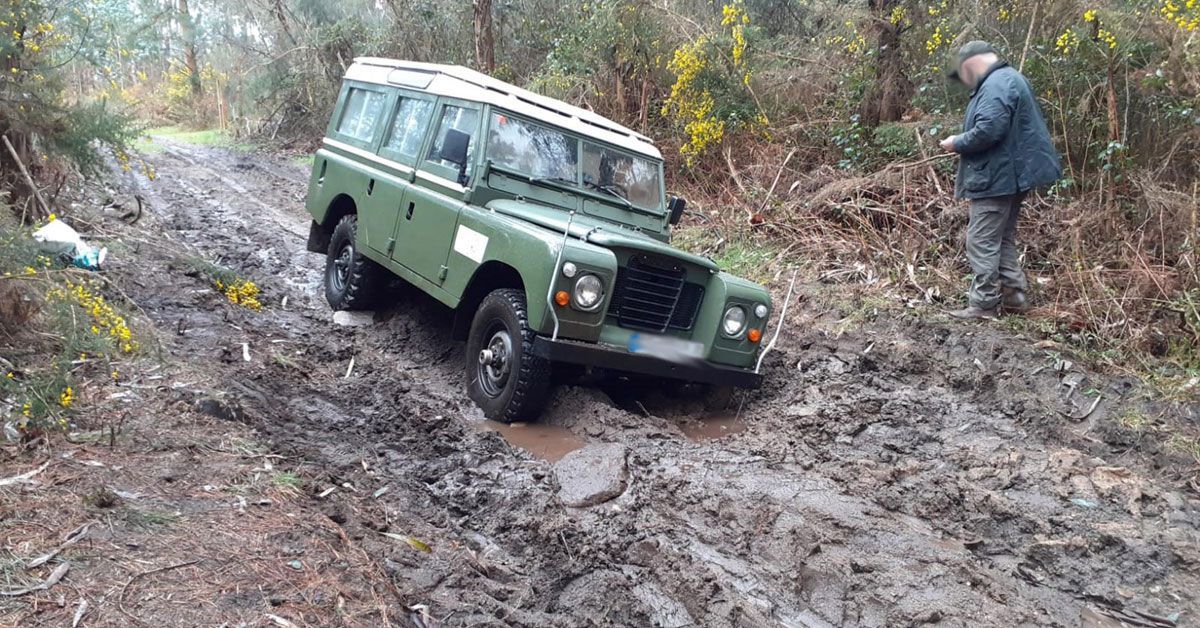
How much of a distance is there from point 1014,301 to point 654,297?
2.91 m

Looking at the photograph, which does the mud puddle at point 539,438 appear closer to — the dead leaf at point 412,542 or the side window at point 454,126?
the dead leaf at point 412,542

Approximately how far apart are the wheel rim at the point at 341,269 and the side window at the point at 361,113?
993mm

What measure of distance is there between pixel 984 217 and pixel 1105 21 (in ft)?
8.34

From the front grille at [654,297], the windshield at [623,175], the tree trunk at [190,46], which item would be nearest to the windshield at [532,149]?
the windshield at [623,175]

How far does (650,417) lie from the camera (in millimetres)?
5145

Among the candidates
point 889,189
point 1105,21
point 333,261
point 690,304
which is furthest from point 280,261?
point 1105,21

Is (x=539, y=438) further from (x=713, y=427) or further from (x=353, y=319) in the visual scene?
(x=353, y=319)

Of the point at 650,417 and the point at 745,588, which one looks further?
the point at 650,417

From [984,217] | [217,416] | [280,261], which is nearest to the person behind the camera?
[217,416]

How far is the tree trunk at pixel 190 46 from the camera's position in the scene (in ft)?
93.0

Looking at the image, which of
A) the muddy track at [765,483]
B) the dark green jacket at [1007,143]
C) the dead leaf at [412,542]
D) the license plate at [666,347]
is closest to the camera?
the muddy track at [765,483]

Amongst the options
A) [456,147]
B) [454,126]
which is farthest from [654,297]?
[454,126]

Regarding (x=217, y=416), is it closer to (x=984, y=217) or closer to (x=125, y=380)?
(x=125, y=380)

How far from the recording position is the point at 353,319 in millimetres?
7129
